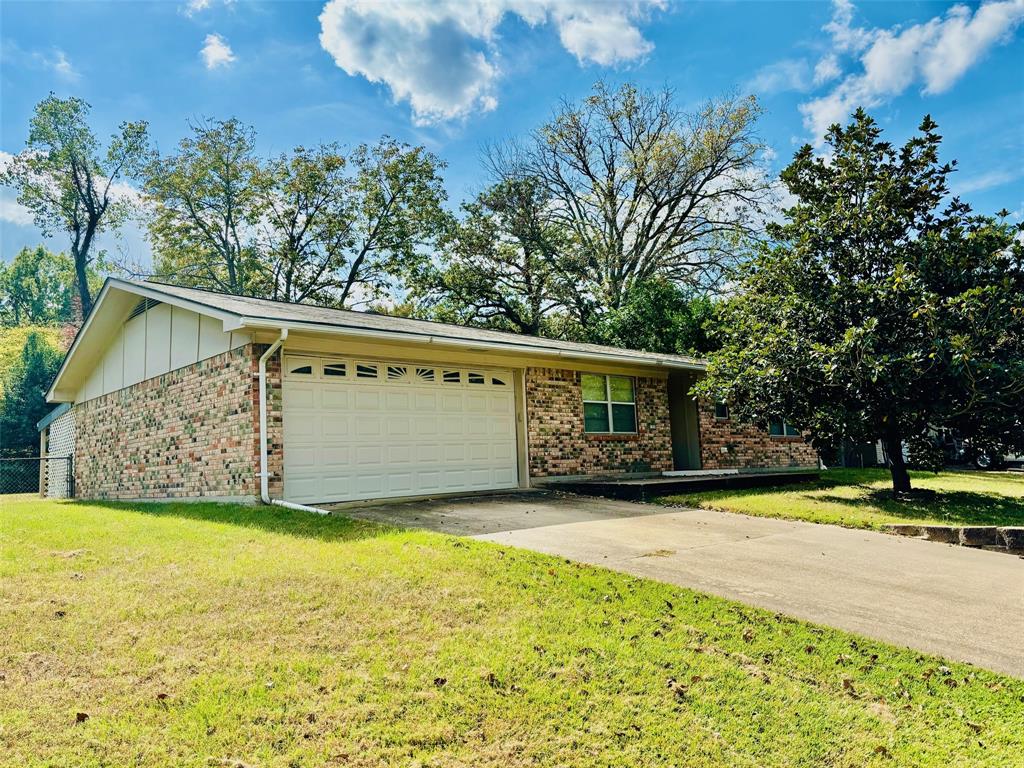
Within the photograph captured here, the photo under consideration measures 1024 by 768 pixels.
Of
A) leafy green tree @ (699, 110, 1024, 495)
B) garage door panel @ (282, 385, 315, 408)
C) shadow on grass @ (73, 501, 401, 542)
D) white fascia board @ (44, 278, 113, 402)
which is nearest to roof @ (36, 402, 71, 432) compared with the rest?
white fascia board @ (44, 278, 113, 402)

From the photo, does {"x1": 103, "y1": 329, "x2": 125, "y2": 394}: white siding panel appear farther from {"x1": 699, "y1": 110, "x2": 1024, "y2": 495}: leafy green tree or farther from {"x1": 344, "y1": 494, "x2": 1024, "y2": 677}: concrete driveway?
{"x1": 699, "y1": 110, "x2": 1024, "y2": 495}: leafy green tree

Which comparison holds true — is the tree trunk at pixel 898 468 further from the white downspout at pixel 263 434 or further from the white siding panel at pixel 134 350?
the white siding panel at pixel 134 350

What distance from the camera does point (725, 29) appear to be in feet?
41.4

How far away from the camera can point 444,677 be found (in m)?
3.65

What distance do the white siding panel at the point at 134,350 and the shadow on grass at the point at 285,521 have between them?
447 centimetres

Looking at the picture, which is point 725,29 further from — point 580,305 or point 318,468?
point 580,305

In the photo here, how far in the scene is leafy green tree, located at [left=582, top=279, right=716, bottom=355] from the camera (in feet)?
74.9

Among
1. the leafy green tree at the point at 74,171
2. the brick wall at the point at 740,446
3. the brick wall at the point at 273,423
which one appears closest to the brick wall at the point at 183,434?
the brick wall at the point at 273,423

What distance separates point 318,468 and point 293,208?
2430cm

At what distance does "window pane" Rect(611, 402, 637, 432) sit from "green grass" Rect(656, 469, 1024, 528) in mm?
2590

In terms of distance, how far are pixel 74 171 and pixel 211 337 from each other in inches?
1103

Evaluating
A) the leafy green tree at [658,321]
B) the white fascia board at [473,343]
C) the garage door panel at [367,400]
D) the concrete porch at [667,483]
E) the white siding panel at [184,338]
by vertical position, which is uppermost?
the leafy green tree at [658,321]

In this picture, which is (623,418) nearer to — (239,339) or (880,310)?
(880,310)

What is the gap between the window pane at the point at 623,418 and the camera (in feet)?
47.5
